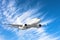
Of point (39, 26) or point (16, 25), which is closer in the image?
point (39, 26)

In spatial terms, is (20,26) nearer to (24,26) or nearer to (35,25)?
(24,26)

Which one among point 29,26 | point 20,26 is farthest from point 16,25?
point 29,26

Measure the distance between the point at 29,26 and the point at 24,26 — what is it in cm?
437

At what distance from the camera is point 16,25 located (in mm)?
135750

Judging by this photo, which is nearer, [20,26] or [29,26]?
[29,26]

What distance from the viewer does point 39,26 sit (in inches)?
4926

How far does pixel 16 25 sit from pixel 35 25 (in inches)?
663

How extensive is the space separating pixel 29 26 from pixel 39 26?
5545 millimetres

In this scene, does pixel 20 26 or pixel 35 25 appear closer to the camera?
pixel 35 25

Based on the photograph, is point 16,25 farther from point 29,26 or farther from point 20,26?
point 29,26

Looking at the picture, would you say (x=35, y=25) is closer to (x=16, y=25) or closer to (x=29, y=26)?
(x=29, y=26)

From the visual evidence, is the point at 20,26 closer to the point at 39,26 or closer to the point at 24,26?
the point at 24,26

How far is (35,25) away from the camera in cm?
12275

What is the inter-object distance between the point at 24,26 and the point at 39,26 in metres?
9.47
